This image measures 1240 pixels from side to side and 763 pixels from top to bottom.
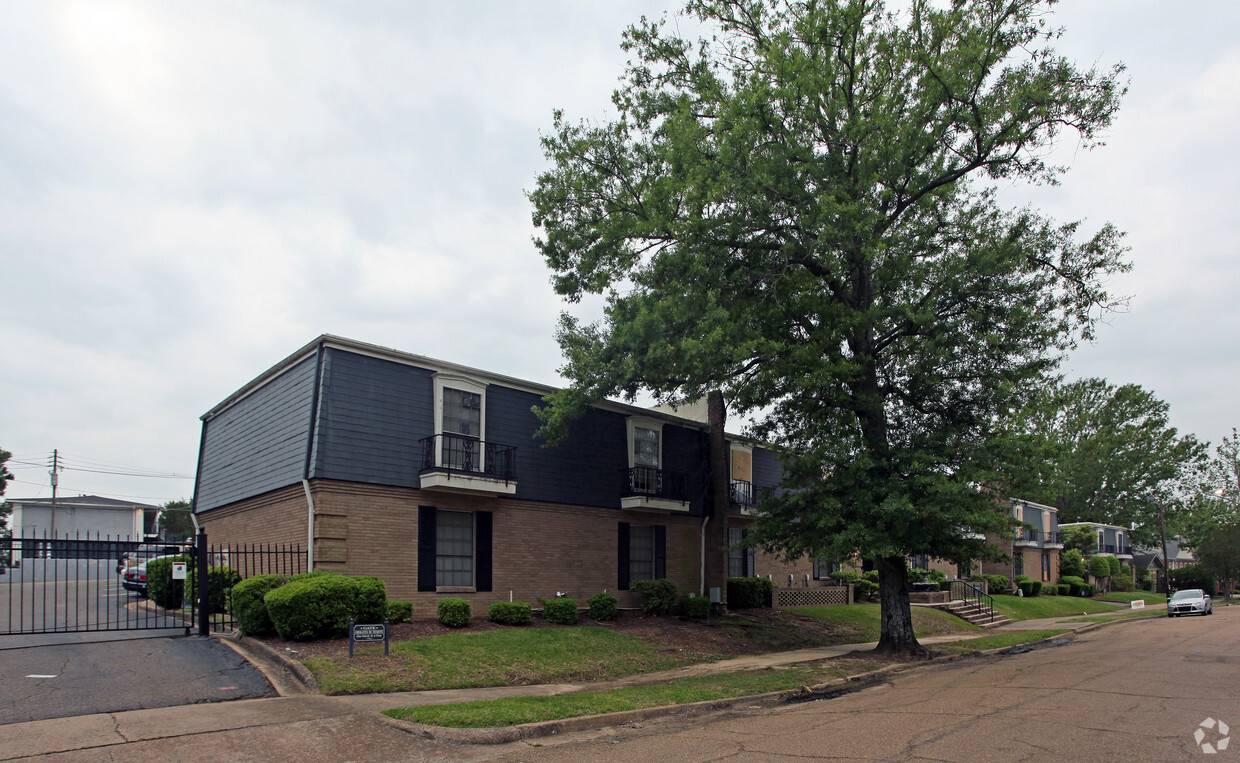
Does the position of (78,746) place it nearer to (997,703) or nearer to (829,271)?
(997,703)

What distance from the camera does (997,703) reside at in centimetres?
1166

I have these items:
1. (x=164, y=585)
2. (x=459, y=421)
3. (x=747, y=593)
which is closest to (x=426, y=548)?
(x=459, y=421)

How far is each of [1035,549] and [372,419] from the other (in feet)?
166

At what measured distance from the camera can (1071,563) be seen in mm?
57094

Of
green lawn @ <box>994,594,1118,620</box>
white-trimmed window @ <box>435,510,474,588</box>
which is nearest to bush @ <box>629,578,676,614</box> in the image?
white-trimmed window @ <box>435,510,474,588</box>

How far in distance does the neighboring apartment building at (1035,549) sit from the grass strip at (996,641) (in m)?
22.0

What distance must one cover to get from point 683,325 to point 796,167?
4.48 meters

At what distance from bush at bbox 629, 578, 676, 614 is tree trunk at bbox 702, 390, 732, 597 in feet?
8.09

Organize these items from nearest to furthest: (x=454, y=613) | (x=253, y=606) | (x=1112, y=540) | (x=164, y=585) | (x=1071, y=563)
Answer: (x=253, y=606) → (x=454, y=613) → (x=164, y=585) → (x=1071, y=563) → (x=1112, y=540)

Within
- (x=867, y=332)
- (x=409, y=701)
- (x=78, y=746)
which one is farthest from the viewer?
(x=867, y=332)

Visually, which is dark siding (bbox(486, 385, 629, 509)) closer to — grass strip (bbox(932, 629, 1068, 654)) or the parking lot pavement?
the parking lot pavement

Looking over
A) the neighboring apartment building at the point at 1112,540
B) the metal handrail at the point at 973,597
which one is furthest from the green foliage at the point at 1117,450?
the metal handrail at the point at 973,597

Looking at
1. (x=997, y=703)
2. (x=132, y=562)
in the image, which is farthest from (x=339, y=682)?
(x=132, y=562)

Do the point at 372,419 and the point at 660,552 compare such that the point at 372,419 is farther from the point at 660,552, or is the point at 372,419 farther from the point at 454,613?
the point at 660,552
